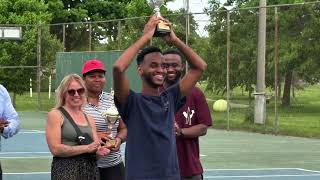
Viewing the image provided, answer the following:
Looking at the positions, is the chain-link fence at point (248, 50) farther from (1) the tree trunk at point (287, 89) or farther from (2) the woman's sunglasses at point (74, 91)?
(2) the woman's sunglasses at point (74, 91)

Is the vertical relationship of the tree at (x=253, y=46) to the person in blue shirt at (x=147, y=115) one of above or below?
above

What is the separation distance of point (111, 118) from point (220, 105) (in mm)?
18700

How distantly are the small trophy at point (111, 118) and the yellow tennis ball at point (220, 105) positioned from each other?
1826 cm

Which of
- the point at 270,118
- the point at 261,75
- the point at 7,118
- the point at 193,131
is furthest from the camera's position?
the point at 270,118

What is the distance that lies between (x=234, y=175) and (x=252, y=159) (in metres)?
2.54

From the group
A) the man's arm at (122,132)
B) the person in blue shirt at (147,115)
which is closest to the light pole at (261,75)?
the man's arm at (122,132)

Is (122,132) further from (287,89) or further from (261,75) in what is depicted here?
(287,89)

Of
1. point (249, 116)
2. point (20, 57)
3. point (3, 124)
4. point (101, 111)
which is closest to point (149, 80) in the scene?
point (101, 111)

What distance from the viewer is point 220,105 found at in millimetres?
24766

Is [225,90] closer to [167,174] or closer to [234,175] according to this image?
[234,175]

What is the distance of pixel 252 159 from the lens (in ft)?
49.8

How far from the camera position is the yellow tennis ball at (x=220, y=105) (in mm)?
24719

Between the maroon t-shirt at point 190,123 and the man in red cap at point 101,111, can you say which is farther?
the man in red cap at point 101,111

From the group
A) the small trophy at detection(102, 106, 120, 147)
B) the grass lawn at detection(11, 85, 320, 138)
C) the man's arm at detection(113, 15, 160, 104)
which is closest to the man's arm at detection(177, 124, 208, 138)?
the small trophy at detection(102, 106, 120, 147)
